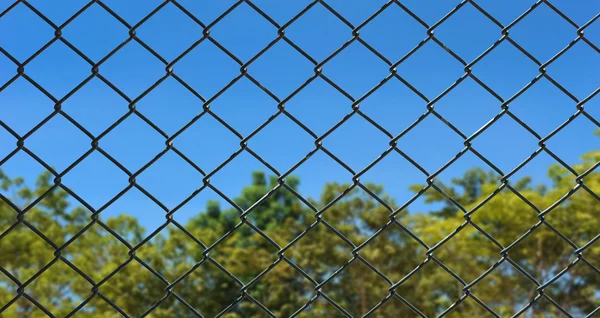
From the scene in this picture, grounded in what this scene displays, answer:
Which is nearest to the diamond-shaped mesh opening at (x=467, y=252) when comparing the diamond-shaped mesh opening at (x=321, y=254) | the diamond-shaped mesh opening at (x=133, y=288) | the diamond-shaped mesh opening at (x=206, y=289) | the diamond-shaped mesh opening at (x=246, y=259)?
the diamond-shaped mesh opening at (x=321, y=254)

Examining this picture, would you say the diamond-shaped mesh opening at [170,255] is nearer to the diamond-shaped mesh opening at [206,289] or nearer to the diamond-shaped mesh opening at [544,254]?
the diamond-shaped mesh opening at [206,289]

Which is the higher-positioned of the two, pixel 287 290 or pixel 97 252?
pixel 97 252

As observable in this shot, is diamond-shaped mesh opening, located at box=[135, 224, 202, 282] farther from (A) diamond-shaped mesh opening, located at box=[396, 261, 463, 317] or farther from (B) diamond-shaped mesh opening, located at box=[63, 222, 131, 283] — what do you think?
(A) diamond-shaped mesh opening, located at box=[396, 261, 463, 317]

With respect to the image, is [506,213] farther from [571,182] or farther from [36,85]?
[36,85]

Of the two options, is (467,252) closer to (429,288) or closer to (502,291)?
(502,291)

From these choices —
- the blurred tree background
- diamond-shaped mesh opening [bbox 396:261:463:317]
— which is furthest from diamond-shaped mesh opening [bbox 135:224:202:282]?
diamond-shaped mesh opening [bbox 396:261:463:317]

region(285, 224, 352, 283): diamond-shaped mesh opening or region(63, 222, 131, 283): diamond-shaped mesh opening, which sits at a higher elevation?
region(63, 222, 131, 283): diamond-shaped mesh opening

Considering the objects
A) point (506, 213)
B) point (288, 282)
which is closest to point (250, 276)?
point (288, 282)

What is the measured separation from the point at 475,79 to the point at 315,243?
516 inches

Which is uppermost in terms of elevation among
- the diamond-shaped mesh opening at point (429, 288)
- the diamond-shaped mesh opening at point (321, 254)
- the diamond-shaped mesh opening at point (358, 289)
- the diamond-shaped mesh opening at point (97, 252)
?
the diamond-shaped mesh opening at point (97, 252)

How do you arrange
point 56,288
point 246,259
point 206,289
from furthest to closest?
point 246,259 → point 206,289 → point 56,288

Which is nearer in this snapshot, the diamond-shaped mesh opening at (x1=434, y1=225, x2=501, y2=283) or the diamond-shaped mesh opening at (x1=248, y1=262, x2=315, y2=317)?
the diamond-shaped mesh opening at (x1=434, y1=225, x2=501, y2=283)

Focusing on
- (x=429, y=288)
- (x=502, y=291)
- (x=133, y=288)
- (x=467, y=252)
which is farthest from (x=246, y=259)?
(x=502, y=291)

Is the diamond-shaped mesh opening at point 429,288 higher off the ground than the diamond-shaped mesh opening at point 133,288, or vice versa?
the diamond-shaped mesh opening at point 133,288
